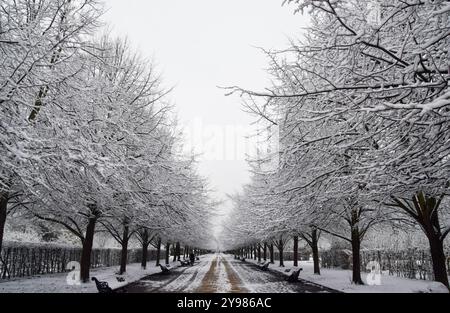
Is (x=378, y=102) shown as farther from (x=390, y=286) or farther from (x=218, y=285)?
(x=218, y=285)

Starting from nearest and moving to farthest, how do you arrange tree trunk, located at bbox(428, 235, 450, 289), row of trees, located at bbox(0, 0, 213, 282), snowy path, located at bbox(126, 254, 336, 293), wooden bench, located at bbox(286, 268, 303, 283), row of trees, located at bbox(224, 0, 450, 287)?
1. row of trees, located at bbox(224, 0, 450, 287)
2. row of trees, located at bbox(0, 0, 213, 282)
3. tree trunk, located at bbox(428, 235, 450, 289)
4. snowy path, located at bbox(126, 254, 336, 293)
5. wooden bench, located at bbox(286, 268, 303, 283)

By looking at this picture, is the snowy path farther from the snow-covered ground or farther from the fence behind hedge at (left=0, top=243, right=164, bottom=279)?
the fence behind hedge at (left=0, top=243, right=164, bottom=279)

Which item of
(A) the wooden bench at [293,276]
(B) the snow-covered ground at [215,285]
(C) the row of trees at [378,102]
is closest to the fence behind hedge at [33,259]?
(B) the snow-covered ground at [215,285]

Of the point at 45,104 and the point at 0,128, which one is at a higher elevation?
the point at 45,104

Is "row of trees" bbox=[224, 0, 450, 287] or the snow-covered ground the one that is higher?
"row of trees" bbox=[224, 0, 450, 287]


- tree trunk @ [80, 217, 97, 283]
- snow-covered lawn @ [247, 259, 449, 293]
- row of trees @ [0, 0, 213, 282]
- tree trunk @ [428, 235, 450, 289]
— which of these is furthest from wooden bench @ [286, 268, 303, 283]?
tree trunk @ [80, 217, 97, 283]

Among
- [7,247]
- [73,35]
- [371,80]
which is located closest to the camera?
[371,80]

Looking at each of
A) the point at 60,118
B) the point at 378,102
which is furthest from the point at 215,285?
the point at 378,102

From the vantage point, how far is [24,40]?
22.1ft

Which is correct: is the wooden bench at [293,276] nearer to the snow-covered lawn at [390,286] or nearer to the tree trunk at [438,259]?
the snow-covered lawn at [390,286]
